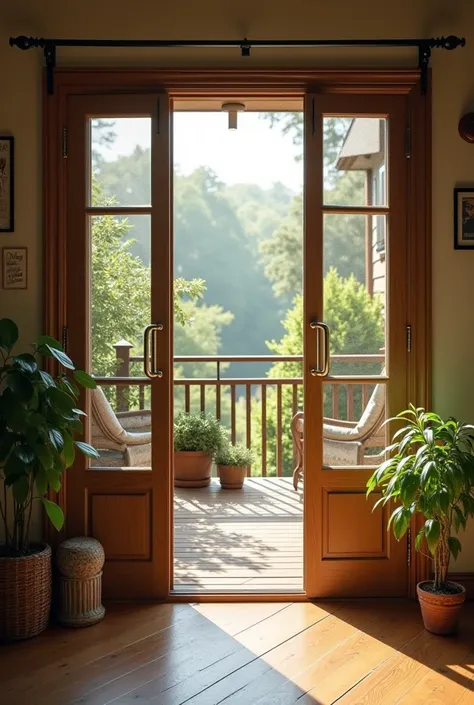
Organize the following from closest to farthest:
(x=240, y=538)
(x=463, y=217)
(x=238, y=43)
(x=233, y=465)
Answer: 1. (x=238, y=43)
2. (x=463, y=217)
3. (x=240, y=538)
4. (x=233, y=465)

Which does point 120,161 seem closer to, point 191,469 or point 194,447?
point 194,447

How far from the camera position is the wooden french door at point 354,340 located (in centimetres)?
346

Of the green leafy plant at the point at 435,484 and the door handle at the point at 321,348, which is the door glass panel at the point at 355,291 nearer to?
the door handle at the point at 321,348

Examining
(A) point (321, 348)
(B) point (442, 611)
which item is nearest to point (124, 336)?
(A) point (321, 348)

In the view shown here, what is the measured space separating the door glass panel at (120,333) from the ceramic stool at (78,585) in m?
0.44

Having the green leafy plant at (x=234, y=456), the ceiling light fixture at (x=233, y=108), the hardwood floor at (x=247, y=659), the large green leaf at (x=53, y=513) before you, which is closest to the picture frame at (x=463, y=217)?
the ceiling light fixture at (x=233, y=108)

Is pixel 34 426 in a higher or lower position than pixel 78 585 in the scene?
higher

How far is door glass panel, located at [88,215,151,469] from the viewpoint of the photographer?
3.47 m

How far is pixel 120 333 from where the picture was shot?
11.4 feet

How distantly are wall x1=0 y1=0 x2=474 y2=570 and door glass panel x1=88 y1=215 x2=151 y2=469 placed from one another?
11.0 inches

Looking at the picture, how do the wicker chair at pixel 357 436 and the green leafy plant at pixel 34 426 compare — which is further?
the wicker chair at pixel 357 436

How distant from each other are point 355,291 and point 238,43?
4.08 feet

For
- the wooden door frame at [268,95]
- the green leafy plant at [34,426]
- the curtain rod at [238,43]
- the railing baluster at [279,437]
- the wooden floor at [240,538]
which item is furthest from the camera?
the railing baluster at [279,437]

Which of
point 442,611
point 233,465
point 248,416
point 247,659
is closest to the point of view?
point 247,659
